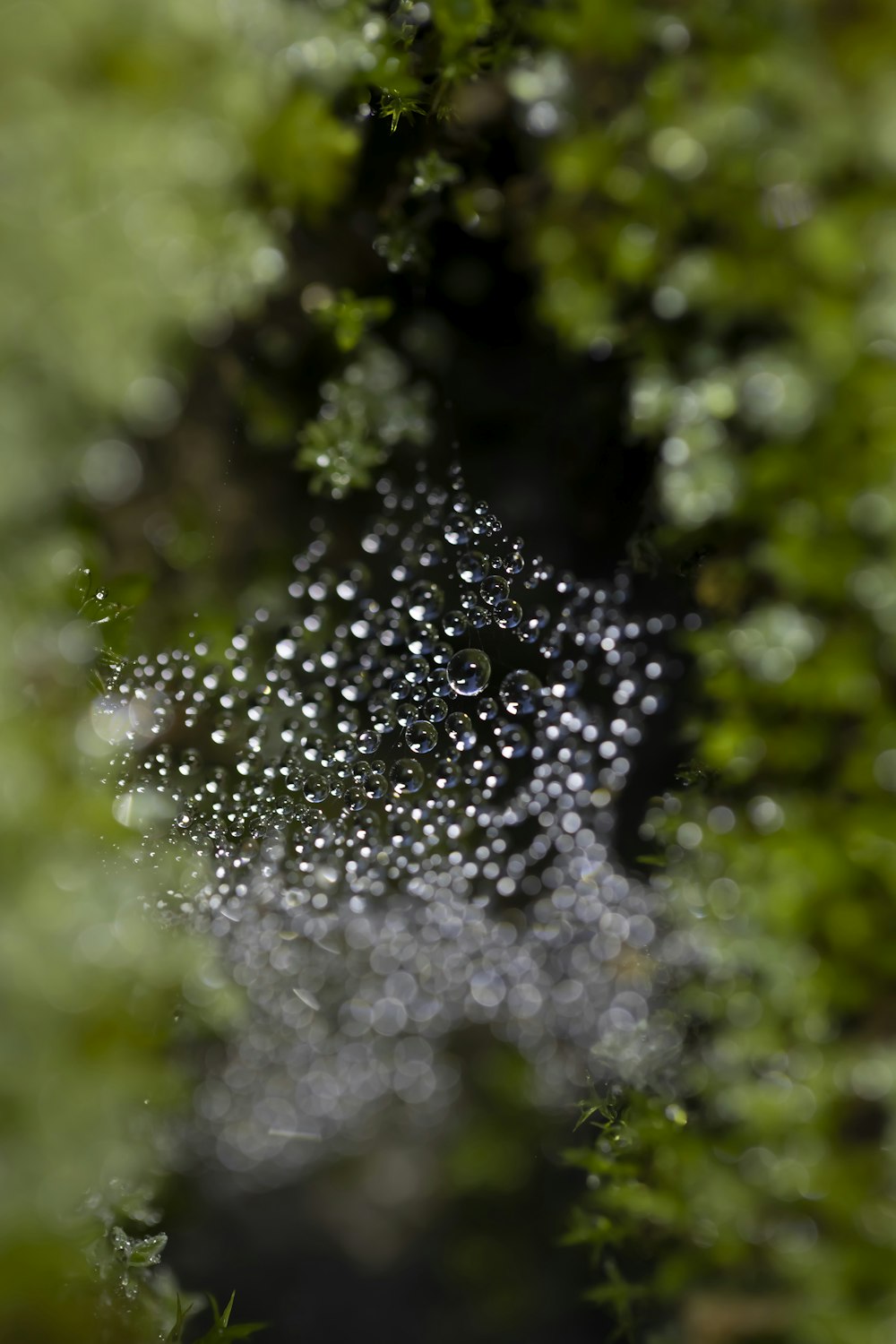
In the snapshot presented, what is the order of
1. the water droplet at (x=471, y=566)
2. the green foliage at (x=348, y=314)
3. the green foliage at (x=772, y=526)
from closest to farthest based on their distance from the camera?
the green foliage at (x=772, y=526), the green foliage at (x=348, y=314), the water droplet at (x=471, y=566)

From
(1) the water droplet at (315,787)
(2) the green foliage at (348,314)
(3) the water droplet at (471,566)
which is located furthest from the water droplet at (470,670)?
(2) the green foliage at (348,314)

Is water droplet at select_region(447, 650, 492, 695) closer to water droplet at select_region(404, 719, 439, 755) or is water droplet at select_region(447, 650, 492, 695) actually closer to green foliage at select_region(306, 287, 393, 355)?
water droplet at select_region(404, 719, 439, 755)

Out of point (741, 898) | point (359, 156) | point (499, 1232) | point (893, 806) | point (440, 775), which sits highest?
point (359, 156)

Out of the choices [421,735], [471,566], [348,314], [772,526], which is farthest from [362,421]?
[772,526]

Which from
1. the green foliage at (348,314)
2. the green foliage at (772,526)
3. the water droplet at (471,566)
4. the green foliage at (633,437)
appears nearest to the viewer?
the green foliage at (633,437)

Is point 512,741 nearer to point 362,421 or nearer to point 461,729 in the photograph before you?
point 461,729

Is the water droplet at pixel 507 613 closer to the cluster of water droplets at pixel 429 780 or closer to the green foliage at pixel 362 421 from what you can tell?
the cluster of water droplets at pixel 429 780

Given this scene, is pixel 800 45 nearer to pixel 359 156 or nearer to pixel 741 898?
pixel 359 156

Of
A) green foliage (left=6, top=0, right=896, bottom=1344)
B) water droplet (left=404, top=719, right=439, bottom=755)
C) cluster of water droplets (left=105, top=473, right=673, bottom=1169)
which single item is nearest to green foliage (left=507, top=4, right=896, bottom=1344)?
green foliage (left=6, top=0, right=896, bottom=1344)

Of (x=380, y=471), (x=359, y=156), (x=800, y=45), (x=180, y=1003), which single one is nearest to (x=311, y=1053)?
(x=180, y=1003)
